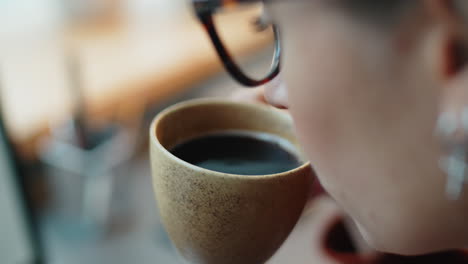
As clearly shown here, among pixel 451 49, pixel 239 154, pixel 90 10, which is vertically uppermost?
pixel 451 49

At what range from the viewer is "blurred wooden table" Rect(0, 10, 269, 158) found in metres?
1.04

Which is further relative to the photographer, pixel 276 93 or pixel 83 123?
pixel 83 123

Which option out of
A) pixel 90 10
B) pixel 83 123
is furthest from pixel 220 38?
pixel 90 10

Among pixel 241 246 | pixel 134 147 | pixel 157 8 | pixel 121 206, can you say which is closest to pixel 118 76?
pixel 134 147

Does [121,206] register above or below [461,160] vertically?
below

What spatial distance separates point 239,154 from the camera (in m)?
0.31

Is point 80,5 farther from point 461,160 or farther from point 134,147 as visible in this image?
point 461,160

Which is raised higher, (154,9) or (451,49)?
(451,49)

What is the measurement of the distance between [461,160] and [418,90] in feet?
0.09

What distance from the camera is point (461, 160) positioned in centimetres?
15

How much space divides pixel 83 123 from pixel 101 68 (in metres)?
0.30

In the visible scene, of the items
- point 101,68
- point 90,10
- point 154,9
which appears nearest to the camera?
point 101,68

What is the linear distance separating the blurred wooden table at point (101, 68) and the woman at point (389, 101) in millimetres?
870

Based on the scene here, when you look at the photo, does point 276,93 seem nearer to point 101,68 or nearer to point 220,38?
point 220,38
